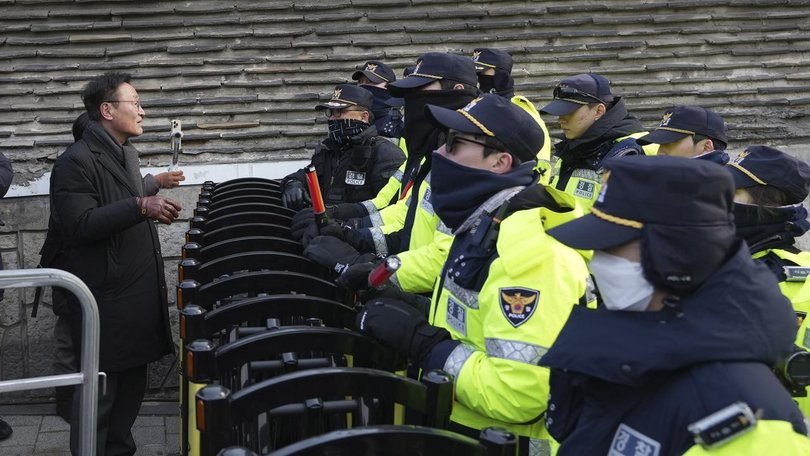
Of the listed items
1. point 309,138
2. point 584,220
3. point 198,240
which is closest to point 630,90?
point 309,138

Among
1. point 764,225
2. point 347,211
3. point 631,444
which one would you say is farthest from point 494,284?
point 347,211

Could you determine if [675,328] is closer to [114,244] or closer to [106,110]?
[114,244]

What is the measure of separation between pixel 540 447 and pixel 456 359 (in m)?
0.34

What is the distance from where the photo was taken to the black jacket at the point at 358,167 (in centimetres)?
506

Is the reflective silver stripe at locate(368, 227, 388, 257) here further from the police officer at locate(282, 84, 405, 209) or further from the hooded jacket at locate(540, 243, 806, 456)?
the hooded jacket at locate(540, 243, 806, 456)

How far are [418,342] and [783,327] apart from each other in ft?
3.43

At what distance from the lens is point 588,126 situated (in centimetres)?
464

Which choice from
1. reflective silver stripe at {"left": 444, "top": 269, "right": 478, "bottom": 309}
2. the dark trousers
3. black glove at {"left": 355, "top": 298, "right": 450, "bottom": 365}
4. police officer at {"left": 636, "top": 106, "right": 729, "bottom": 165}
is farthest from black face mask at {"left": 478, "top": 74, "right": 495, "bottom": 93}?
black glove at {"left": 355, "top": 298, "right": 450, "bottom": 365}

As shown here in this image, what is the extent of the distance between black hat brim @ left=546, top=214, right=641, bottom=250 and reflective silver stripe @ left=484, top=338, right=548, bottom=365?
1.61ft

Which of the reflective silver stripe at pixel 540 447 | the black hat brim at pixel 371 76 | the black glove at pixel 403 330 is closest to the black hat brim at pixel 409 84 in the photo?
the black glove at pixel 403 330

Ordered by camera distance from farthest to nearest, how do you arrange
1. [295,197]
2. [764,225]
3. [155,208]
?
1. [295,197]
2. [155,208]
3. [764,225]

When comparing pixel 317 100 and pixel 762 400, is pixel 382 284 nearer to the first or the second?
pixel 762 400

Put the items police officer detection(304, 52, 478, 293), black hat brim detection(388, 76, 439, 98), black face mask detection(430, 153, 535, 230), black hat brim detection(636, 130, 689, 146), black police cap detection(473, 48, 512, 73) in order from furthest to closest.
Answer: black police cap detection(473, 48, 512, 73) → black hat brim detection(636, 130, 689, 146) → black hat brim detection(388, 76, 439, 98) → police officer detection(304, 52, 478, 293) → black face mask detection(430, 153, 535, 230)

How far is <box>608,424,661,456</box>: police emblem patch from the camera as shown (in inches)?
55.9
